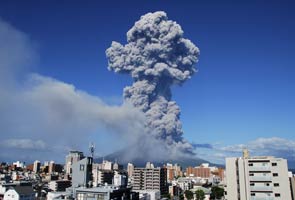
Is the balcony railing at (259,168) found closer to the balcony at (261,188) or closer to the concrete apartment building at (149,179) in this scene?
the balcony at (261,188)

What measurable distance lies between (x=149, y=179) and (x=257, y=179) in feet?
164

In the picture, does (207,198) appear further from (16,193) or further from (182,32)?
(182,32)

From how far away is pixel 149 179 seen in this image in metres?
75.7

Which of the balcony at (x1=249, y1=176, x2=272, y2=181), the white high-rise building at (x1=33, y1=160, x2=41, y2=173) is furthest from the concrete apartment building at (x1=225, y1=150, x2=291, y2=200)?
the white high-rise building at (x1=33, y1=160, x2=41, y2=173)

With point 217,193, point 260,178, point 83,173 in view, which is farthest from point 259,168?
point 217,193

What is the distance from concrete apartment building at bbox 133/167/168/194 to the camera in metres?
75.2

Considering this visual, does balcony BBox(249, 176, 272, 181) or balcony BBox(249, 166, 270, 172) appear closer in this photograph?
balcony BBox(249, 176, 272, 181)

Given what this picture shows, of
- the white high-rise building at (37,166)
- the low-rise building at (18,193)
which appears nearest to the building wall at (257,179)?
the low-rise building at (18,193)

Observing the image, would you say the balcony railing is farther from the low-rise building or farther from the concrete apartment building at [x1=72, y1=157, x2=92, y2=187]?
the low-rise building

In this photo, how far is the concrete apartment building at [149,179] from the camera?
75.2m

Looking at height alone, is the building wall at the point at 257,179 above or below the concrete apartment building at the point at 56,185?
above

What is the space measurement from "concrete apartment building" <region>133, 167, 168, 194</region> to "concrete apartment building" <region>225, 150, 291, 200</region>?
47.6 metres

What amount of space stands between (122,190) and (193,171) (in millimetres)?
108015

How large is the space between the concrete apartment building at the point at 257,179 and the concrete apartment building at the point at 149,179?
156ft
